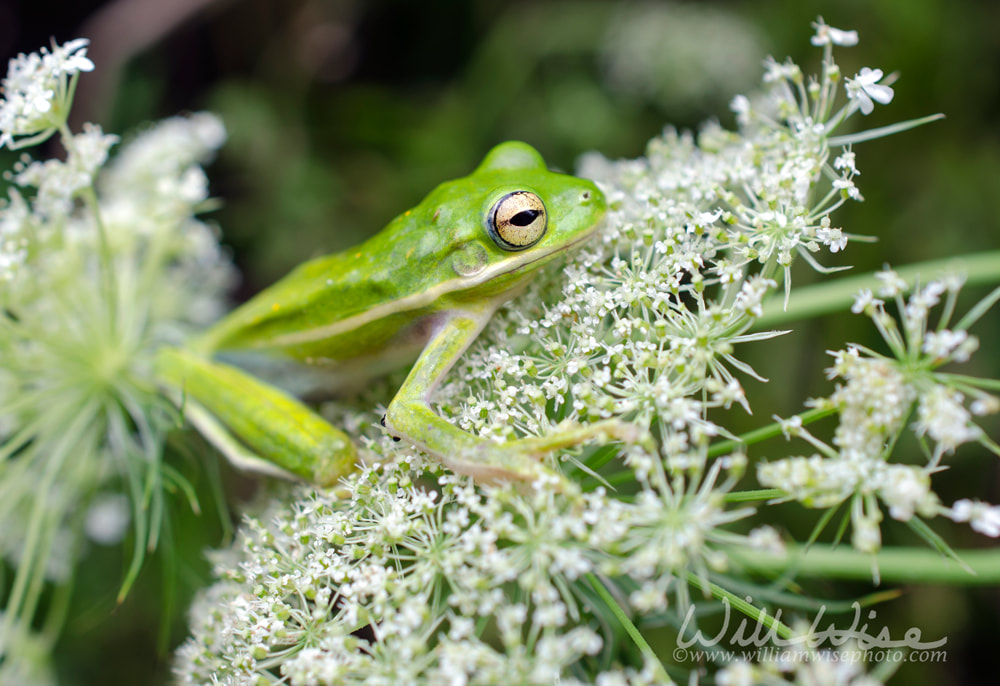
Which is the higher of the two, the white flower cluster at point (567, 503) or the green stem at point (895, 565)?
the white flower cluster at point (567, 503)

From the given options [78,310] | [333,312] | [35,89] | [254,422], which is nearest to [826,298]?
[333,312]

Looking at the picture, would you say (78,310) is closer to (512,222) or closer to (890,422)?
(512,222)

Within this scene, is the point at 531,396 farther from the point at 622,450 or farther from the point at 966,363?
the point at 966,363

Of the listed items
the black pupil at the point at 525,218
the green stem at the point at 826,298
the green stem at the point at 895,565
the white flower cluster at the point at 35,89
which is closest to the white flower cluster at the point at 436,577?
the green stem at the point at 895,565

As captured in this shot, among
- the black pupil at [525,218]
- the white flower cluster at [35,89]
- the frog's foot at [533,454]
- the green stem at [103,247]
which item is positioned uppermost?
the white flower cluster at [35,89]

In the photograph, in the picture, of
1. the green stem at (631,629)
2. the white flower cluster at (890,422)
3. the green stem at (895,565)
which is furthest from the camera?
the green stem at (895,565)

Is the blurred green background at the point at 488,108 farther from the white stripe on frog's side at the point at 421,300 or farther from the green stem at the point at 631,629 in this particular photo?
the green stem at the point at 631,629

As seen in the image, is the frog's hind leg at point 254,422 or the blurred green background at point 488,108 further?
the blurred green background at point 488,108
